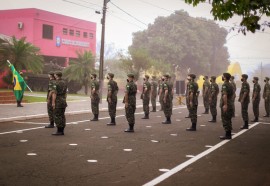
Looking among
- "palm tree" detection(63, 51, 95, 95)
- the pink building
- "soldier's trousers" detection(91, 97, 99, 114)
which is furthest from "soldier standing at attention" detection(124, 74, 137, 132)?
the pink building

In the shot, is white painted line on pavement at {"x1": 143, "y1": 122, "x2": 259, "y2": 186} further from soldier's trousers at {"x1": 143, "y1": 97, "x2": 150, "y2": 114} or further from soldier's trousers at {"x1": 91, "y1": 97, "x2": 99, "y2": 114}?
soldier's trousers at {"x1": 143, "y1": 97, "x2": 150, "y2": 114}

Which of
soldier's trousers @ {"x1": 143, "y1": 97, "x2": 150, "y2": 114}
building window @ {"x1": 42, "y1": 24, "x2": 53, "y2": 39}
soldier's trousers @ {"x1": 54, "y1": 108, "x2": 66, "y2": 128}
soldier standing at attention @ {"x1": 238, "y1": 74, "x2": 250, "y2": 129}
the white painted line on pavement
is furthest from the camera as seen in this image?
building window @ {"x1": 42, "y1": 24, "x2": 53, "y2": 39}

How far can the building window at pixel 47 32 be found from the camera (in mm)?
39634

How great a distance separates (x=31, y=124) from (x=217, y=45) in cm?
5179

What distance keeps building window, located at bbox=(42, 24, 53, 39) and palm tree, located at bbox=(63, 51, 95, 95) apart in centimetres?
865

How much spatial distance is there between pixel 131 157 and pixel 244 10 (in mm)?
4271

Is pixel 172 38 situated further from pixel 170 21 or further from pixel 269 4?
pixel 269 4

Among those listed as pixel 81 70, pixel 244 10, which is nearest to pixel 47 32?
pixel 81 70

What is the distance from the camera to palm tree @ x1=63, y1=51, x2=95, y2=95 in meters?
32.4

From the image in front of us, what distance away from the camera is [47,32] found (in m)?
40.1

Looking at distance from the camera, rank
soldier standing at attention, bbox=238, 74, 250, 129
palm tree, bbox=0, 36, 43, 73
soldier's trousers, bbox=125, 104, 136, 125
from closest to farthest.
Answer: soldier's trousers, bbox=125, 104, 136, 125
soldier standing at attention, bbox=238, 74, 250, 129
palm tree, bbox=0, 36, 43, 73

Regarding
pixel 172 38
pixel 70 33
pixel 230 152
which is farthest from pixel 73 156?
pixel 172 38

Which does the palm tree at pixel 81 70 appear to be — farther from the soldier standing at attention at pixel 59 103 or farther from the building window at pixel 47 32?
the soldier standing at attention at pixel 59 103

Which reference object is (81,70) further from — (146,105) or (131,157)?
(131,157)
